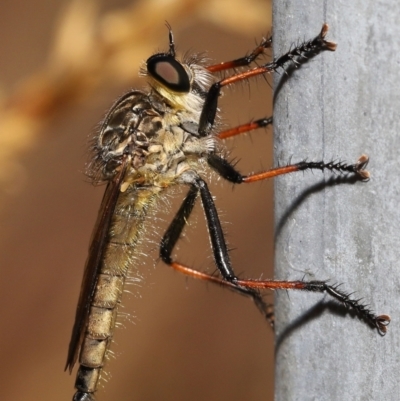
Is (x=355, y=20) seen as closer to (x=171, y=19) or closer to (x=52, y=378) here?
(x=171, y=19)

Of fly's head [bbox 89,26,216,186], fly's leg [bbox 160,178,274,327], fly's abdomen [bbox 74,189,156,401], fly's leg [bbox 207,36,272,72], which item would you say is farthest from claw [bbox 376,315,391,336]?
fly's abdomen [bbox 74,189,156,401]

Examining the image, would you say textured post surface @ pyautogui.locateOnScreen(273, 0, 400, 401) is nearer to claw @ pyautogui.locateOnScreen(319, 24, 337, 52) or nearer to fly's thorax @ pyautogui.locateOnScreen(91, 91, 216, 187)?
claw @ pyautogui.locateOnScreen(319, 24, 337, 52)

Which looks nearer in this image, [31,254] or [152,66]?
[152,66]

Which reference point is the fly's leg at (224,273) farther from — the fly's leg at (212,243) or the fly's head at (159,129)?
the fly's head at (159,129)

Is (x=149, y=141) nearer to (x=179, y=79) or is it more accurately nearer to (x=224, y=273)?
(x=179, y=79)

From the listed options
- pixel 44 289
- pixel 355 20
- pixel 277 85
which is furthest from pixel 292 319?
pixel 44 289
